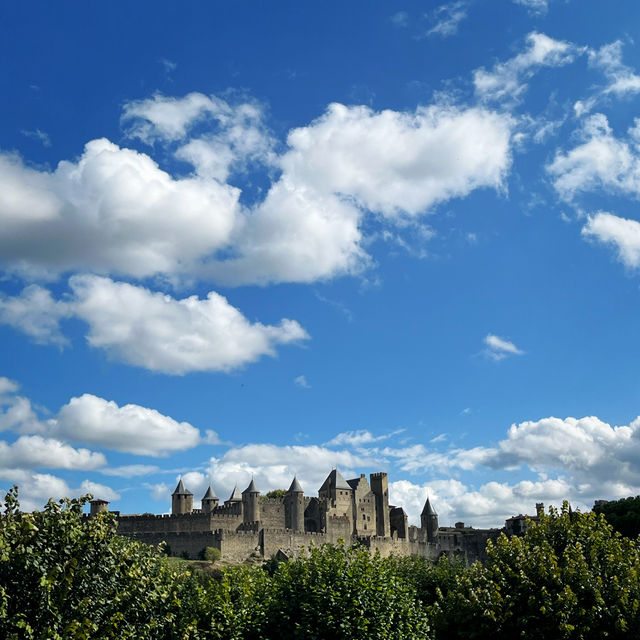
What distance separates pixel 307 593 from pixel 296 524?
283 feet

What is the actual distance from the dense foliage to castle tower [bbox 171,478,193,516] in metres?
56.9

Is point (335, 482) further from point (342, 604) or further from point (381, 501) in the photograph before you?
point (342, 604)

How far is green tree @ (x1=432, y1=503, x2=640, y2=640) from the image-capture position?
30.5 meters

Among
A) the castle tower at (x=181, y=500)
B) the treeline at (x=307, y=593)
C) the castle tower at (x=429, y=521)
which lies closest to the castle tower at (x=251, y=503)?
the castle tower at (x=181, y=500)

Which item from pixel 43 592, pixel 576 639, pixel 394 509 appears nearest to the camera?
pixel 43 592

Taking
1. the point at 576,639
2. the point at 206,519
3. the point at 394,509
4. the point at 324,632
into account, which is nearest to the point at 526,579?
the point at 576,639

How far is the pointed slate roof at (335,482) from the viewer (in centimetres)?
12744

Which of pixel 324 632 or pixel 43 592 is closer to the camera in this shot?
pixel 43 592

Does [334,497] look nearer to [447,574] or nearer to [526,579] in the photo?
[447,574]

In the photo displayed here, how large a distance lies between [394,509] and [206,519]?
4805cm

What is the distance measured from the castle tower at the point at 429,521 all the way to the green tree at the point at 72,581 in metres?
120

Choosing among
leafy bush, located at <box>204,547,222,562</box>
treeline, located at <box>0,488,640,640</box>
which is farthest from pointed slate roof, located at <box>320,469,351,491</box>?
treeline, located at <box>0,488,640,640</box>

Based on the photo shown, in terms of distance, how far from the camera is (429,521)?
142m

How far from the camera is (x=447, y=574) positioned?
51062 mm
